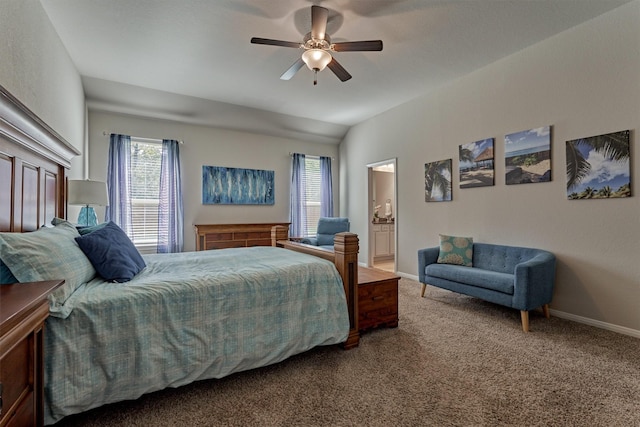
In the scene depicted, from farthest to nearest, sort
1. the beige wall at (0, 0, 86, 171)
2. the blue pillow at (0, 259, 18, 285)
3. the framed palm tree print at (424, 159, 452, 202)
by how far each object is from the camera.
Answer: the framed palm tree print at (424, 159, 452, 202) → the beige wall at (0, 0, 86, 171) → the blue pillow at (0, 259, 18, 285)

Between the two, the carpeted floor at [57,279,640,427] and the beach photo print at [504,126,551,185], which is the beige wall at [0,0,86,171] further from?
the beach photo print at [504,126,551,185]

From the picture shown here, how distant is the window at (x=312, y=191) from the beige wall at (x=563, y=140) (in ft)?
7.95

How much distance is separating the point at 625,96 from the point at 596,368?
2.29 m

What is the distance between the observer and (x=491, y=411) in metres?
1.59

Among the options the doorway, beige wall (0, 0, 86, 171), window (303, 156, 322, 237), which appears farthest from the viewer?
window (303, 156, 322, 237)

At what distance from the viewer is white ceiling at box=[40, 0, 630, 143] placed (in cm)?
248

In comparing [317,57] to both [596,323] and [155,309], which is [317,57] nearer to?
[155,309]

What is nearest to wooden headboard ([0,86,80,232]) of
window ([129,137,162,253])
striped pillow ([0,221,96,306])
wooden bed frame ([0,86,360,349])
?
wooden bed frame ([0,86,360,349])

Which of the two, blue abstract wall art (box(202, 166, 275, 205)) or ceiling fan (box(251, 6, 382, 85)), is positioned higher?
ceiling fan (box(251, 6, 382, 85))

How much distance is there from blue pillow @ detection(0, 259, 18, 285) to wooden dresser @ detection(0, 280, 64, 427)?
0.30 meters

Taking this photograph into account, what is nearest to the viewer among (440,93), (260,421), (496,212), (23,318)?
(23,318)

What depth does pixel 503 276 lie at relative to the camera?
2840mm

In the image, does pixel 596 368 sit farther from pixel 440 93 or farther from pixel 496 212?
pixel 440 93

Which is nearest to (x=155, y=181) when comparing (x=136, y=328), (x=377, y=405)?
(x=136, y=328)
